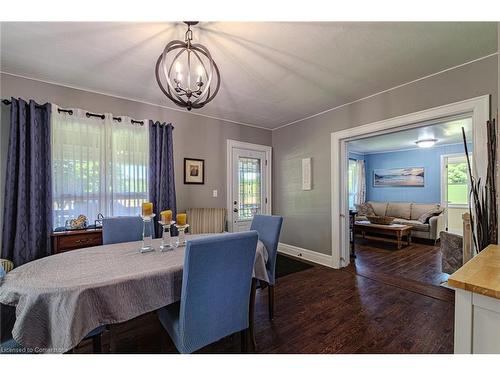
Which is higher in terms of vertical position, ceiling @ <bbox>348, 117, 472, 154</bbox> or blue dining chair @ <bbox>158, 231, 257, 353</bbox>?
ceiling @ <bbox>348, 117, 472, 154</bbox>

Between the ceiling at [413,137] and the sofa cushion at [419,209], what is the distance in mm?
1531

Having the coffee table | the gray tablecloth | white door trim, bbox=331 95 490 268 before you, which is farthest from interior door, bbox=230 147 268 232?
the gray tablecloth

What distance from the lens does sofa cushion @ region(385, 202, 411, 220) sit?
567cm

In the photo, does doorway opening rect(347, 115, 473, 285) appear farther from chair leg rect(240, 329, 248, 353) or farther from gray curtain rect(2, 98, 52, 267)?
gray curtain rect(2, 98, 52, 267)

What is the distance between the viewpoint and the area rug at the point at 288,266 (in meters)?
3.27

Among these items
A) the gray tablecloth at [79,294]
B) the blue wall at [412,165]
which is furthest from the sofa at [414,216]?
the gray tablecloth at [79,294]

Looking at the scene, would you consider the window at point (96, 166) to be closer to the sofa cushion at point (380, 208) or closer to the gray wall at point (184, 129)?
the gray wall at point (184, 129)

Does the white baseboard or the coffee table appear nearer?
the white baseboard

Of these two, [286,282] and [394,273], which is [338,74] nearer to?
[286,282]

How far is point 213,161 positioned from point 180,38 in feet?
6.96

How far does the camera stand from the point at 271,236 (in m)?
2.18

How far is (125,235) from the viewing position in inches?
86.4

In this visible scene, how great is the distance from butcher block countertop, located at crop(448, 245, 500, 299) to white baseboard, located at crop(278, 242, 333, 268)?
2.50 metres
